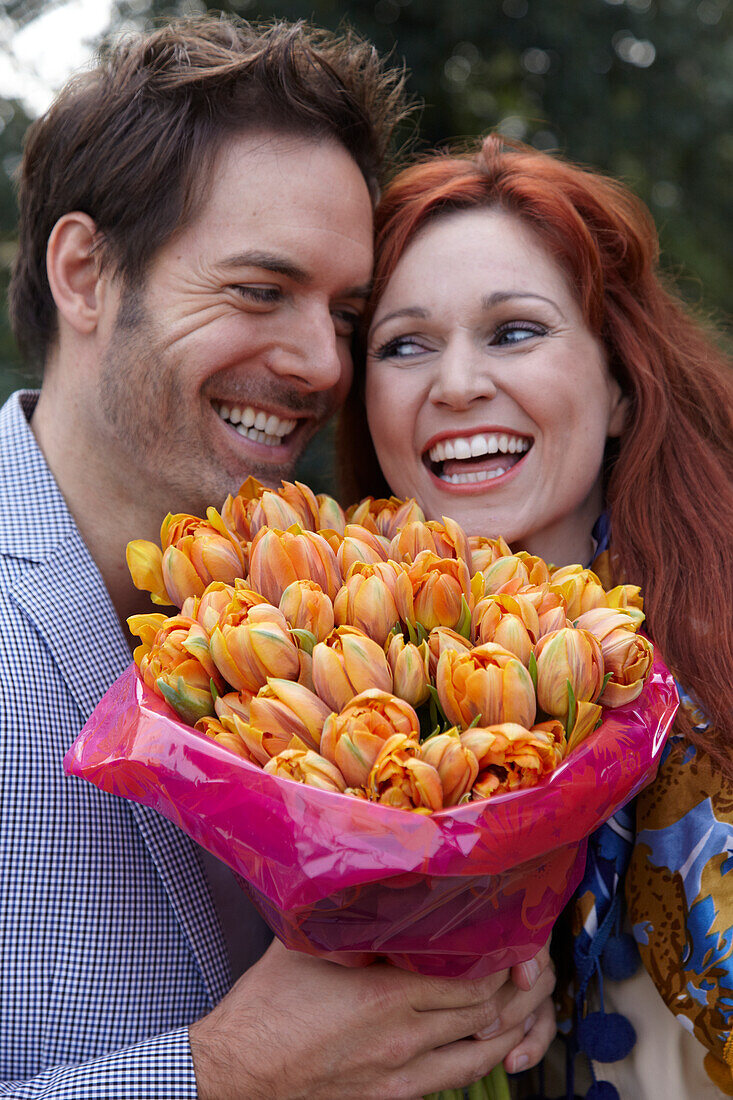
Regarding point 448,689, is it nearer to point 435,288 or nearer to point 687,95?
point 435,288

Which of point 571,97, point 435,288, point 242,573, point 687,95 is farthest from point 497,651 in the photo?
point 687,95

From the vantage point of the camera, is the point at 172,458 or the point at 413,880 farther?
the point at 172,458

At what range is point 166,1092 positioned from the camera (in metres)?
1.61

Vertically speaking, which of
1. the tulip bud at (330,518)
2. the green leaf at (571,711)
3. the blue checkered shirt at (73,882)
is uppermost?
the green leaf at (571,711)

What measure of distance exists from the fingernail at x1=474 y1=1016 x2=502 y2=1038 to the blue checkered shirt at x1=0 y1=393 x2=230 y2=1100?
542 millimetres

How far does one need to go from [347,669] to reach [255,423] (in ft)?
4.45

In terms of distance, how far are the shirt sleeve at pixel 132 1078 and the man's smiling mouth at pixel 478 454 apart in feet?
4.14

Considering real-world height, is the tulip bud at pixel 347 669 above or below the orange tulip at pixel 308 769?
above

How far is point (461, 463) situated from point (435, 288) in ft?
1.32

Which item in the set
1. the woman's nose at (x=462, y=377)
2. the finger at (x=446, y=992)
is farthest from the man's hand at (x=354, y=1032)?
the woman's nose at (x=462, y=377)

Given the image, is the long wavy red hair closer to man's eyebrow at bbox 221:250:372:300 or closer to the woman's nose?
man's eyebrow at bbox 221:250:372:300

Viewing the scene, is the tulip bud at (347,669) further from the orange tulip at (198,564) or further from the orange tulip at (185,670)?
the orange tulip at (198,564)

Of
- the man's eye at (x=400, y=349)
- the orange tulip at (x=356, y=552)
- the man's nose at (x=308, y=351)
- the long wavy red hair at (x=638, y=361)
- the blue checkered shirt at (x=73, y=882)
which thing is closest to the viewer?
the orange tulip at (x=356, y=552)

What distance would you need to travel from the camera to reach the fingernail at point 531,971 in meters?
1.58
